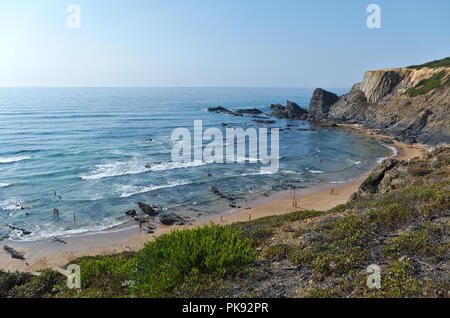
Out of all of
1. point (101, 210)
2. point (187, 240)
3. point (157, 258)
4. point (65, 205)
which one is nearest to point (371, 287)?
point (187, 240)

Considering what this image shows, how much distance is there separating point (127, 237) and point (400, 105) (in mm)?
63871

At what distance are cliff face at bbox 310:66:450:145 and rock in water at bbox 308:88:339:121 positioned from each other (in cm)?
54

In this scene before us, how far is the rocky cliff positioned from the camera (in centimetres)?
5203

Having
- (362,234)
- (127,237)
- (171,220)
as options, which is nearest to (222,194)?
(171,220)

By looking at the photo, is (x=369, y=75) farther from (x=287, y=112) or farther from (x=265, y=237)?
(x=265, y=237)

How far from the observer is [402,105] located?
62844 millimetres

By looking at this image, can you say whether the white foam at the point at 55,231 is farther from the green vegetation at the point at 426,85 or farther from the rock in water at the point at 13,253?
the green vegetation at the point at 426,85

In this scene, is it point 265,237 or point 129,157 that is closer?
point 265,237

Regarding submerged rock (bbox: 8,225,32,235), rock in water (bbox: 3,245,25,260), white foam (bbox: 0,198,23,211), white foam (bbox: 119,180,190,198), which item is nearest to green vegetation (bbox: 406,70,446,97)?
white foam (bbox: 119,180,190,198)

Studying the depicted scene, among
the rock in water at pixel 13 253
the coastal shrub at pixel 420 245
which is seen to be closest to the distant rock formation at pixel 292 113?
the rock in water at pixel 13 253

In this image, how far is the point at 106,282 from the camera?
7836 millimetres
